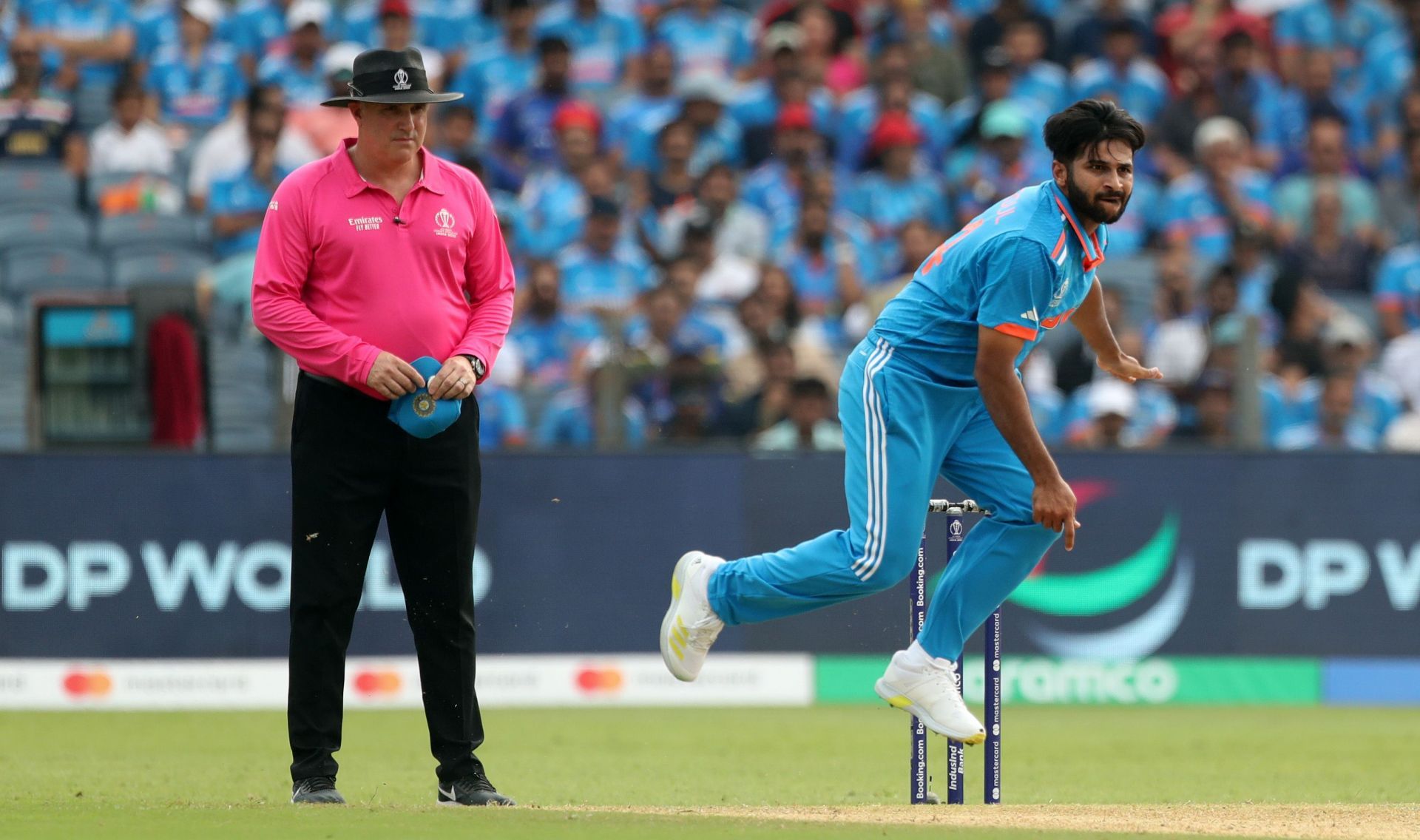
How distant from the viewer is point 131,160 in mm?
14938

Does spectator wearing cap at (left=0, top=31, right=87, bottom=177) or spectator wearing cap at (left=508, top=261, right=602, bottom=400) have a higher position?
spectator wearing cap at (left=0, top=31, right=87, bottom=177)

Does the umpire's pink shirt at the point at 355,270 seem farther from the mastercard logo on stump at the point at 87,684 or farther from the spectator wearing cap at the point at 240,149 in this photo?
the spectator wearing cap at the point at 240,149

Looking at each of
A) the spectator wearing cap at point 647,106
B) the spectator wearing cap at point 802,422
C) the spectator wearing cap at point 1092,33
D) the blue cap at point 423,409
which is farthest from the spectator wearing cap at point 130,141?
the blue cap at point 423,409

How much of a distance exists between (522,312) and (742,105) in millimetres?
4086

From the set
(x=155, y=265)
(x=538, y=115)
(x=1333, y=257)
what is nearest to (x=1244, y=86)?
(x=1333, y=257)

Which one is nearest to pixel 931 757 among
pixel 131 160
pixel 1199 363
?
pixel 1199 363

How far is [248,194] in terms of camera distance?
564 inches

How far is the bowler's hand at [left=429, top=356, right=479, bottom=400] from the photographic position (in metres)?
6.73

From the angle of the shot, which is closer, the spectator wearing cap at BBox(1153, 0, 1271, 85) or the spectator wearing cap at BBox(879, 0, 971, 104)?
the spectator wearing cap at BBox(879, 0, 971, 104)

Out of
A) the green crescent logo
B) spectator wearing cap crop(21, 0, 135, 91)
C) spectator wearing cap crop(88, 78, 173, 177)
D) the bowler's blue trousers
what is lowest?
the green crescent logo

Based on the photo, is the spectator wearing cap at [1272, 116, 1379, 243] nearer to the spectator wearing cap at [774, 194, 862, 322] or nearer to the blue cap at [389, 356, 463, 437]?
the spectator wearing cap at [774, 194, 862, 322]

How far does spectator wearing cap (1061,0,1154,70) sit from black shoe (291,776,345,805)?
1196 cm

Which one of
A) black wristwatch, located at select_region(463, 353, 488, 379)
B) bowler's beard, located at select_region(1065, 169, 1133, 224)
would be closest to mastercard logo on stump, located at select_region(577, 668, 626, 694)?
black wristwatch, located at select_region(463, 353, 488, 379)

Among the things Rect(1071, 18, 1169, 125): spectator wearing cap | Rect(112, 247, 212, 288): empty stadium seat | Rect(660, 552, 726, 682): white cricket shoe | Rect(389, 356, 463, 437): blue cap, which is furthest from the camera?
Rect(1071, 18, 1169, 125): spectator wearing cap
